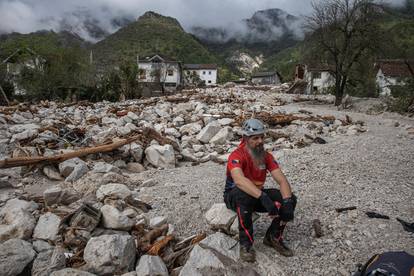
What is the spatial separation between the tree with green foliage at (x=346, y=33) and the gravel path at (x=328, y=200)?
13205 mm

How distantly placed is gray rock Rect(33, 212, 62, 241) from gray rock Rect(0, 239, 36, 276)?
0.40m

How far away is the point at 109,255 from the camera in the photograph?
2.66 meters

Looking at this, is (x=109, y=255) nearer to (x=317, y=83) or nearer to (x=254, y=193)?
(x=254, y=193)

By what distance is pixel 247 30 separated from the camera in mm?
173000

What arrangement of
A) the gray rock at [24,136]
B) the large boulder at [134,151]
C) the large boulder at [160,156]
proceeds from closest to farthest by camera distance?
the large boulder at [160,156]
the large boulder at [134,151]
the gray rock at [24,136]

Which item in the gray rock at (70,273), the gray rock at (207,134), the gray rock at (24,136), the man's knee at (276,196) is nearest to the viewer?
the gray rock at (70,273)

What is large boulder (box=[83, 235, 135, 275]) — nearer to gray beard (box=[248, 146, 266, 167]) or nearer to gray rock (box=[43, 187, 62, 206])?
gray beard (box=[248, 146, 266, 167])

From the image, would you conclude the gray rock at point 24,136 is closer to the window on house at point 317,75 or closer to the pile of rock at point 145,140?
the pile of rock at point 145,140

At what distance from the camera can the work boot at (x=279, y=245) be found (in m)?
3.02

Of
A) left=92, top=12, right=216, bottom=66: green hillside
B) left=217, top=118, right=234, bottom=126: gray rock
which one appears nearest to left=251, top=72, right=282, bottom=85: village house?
left=92, top=12, right=216, bottom=66: green hillside

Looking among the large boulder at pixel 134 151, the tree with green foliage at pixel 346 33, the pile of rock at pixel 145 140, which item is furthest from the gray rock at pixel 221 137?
the tree with green foliage at pixel 346 33

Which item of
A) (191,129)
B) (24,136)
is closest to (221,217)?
(24,136)

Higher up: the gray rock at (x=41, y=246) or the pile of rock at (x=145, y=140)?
the pile of rock at (x=145, y=140)

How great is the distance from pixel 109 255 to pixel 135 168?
12.6 feet
